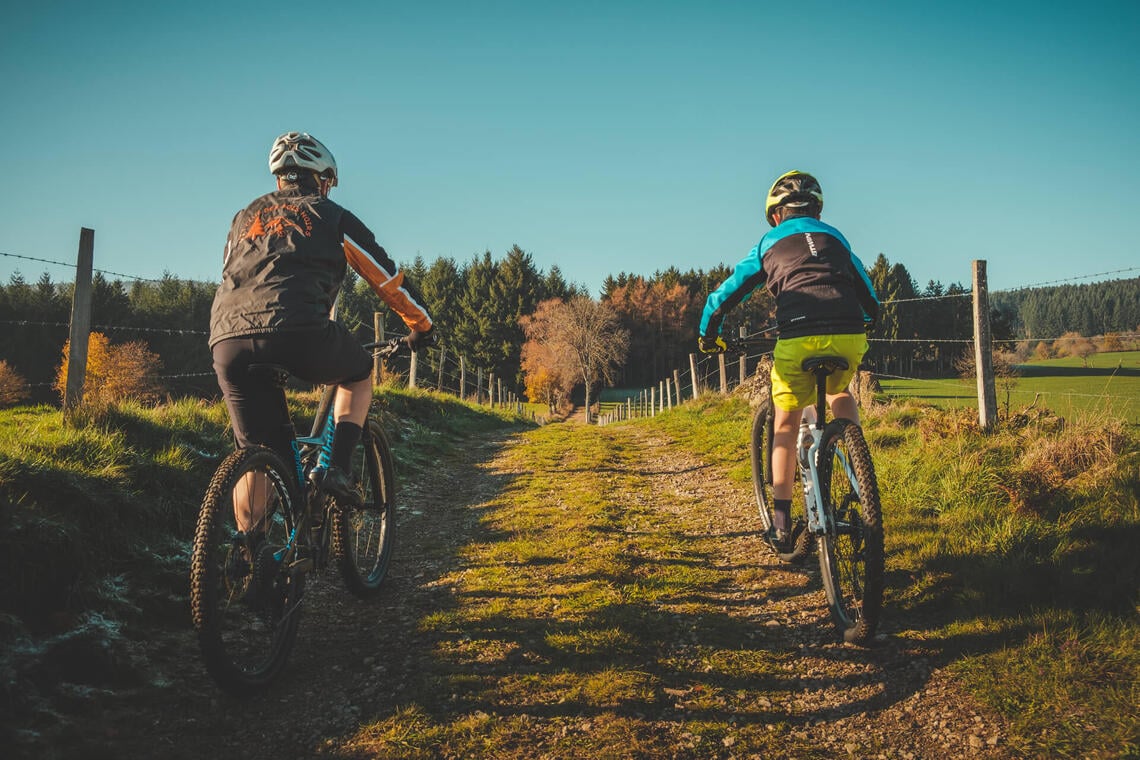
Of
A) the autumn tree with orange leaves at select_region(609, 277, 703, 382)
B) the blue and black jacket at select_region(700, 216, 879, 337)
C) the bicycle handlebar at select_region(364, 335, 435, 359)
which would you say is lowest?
the bicycle handlebar at select_region(364, 335, 435, 359)

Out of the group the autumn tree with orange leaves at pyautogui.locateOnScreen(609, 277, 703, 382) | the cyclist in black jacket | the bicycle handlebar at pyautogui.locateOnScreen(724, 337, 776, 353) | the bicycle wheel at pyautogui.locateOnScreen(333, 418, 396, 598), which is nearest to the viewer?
the cyclist in black jacket

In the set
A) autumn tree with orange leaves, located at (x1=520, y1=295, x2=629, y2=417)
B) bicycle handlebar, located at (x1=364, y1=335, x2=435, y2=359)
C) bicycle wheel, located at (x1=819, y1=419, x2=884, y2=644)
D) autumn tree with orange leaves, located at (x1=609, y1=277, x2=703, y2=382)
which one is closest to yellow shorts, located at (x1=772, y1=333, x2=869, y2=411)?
bicycle wheel, located at (x1=819, y1=419, x2=884, y2=644)

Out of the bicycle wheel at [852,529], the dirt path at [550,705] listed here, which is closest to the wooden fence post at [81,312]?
the dirt path at [550,705]

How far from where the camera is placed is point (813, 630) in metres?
3.09

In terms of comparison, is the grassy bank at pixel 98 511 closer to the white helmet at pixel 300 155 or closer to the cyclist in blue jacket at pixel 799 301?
the white helmet at pixel 300 155

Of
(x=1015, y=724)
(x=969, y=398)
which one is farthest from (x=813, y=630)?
(x=969, y=398)

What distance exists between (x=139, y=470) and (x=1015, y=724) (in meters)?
5.00

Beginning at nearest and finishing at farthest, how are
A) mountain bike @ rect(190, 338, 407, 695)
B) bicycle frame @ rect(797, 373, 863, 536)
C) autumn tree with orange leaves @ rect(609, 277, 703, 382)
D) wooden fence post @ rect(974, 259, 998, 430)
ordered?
mountain bike @ rect(190, 338, 407, 695) → bicycle frame @ rect(797, 373, 863, 536) → wooden fence post @ rect(974, 259, 998, 430) → autumn tree with orange leaves @ rect(609, 277, 703, 382)

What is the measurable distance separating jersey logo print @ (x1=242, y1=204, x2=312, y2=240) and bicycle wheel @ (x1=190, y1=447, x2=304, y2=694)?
1.01 metres

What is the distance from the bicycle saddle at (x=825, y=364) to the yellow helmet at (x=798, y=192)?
102cm

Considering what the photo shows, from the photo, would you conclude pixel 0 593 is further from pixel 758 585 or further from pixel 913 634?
pixel 913 634

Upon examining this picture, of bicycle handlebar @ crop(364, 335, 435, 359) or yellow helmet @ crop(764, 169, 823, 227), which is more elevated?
yellow helmet @ crop(764, 169, 823, 227)

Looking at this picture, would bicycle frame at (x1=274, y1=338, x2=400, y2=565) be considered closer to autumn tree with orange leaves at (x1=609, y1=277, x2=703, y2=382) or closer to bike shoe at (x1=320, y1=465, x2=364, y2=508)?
bike shoe at (x1=320, y1=465, x2=364, y2=508)

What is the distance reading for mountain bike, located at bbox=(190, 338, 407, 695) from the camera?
228cm
